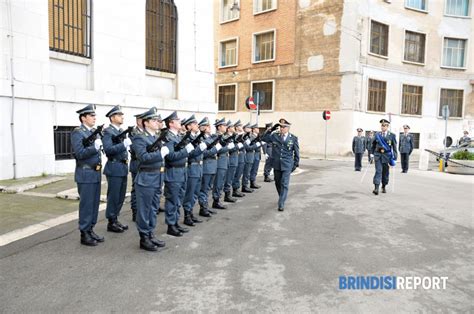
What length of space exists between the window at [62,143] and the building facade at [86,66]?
0.03m

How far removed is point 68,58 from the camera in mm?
11438

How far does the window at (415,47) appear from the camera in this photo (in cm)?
2725

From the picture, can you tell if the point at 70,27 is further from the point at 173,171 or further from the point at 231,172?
the point at 173,171

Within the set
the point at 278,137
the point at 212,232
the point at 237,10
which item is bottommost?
the point at 212,232

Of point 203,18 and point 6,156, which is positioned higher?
point 203,18

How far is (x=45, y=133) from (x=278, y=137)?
6688 mm

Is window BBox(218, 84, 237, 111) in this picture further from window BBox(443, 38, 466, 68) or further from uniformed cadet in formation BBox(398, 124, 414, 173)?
uniformed cadet in formation BBox(398, 124, 414, 173)

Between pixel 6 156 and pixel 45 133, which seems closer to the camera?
pixel 6 156

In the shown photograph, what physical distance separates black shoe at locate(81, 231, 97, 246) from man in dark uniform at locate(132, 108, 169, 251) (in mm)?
725

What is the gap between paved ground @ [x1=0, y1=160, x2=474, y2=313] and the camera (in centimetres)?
372

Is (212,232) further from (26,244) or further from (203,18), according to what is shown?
(203,18)

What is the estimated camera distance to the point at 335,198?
9391 mm

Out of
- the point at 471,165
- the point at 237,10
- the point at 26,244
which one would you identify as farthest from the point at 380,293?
the point at 237,10

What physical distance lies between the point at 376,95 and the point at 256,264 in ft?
76.5
